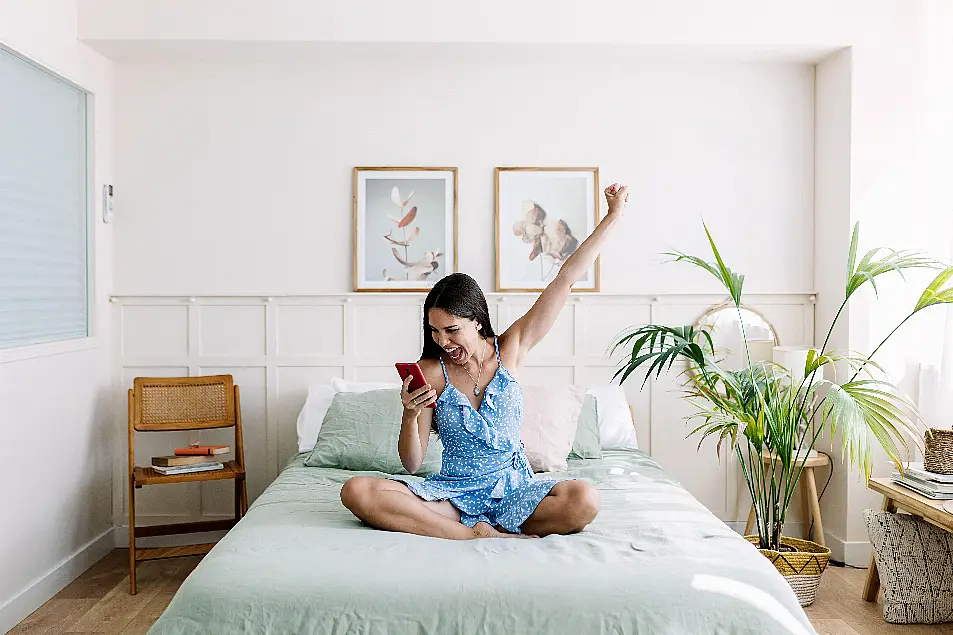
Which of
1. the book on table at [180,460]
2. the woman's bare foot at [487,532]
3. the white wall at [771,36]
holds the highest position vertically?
the white wall at [771,36]

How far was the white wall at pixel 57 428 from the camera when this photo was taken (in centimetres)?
346

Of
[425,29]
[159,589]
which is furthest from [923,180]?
[159,589]

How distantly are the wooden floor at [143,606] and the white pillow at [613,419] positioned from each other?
1048 millimetres

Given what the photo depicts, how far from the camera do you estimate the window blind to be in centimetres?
349

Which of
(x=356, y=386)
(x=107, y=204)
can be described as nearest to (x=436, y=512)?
(x=356, y=386)

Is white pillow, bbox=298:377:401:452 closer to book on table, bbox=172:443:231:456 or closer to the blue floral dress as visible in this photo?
book on table, bbox=172:443:231:456

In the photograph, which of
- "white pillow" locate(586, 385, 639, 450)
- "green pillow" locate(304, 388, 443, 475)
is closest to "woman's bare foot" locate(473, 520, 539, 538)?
"green pillow" locate(304, 388, 443, 475)

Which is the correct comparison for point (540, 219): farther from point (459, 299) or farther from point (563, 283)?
point (459, 299)

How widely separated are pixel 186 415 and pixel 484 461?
75.6 inches

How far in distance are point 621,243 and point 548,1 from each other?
4.03ft

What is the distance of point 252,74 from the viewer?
4.39 meters

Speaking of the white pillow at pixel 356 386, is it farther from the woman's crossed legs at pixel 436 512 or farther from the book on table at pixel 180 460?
the woman's crossed legs at pixel 436 512

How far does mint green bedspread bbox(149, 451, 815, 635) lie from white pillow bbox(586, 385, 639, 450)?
1524 millimetres

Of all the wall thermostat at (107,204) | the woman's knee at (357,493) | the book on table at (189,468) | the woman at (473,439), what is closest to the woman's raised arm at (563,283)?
the woman at (473,439)
